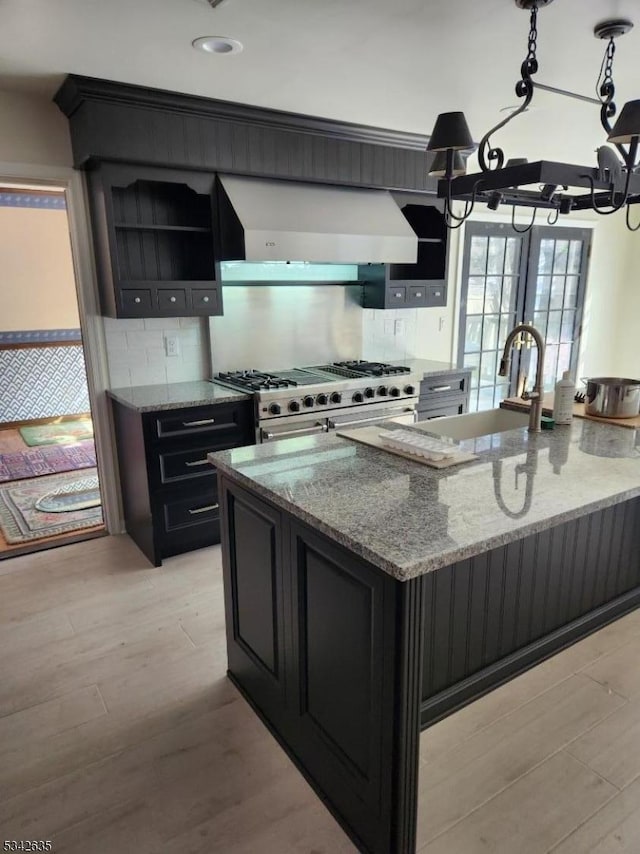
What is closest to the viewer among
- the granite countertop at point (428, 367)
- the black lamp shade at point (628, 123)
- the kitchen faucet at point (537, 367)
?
the black lamp shade at point (628, 123)

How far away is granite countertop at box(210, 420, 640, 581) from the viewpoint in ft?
4.38

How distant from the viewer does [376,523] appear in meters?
1.43

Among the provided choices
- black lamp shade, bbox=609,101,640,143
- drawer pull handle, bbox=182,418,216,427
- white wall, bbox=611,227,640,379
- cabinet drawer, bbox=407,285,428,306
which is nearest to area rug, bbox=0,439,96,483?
drawer pull handle, bbox=182,418,216,427

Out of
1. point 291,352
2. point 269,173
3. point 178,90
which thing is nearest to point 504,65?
point 269,173

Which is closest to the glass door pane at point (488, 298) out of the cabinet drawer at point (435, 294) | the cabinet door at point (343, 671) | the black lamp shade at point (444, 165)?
the cabinet drawer at point (435, 294)

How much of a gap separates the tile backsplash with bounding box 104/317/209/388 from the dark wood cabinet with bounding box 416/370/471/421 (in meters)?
1.58

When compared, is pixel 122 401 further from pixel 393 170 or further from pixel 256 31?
pixel 393 170

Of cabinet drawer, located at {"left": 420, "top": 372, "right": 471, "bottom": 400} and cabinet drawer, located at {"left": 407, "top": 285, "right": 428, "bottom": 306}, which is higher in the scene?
cabinet drawer, located at {"left": 407, "top": 285, "right": 428, "bottom": 306}

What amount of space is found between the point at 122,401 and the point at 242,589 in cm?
159

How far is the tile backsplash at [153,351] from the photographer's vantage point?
3400 millimetres

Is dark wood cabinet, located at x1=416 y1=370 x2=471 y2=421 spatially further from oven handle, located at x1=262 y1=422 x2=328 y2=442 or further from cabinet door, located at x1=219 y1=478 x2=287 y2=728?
cabinet door, located at x1=219 y1=478 x2=287 y2=728

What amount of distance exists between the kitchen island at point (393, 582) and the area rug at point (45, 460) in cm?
325

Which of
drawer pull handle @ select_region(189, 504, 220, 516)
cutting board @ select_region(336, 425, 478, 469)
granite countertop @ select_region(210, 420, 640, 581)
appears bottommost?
drawer pull handle @ select_region(189, 504, 220, 516)

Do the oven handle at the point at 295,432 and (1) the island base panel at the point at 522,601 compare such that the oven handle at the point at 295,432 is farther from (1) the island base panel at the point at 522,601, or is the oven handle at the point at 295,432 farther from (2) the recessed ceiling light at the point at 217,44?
(2) the recessed ceiling light at the point at 217,44
